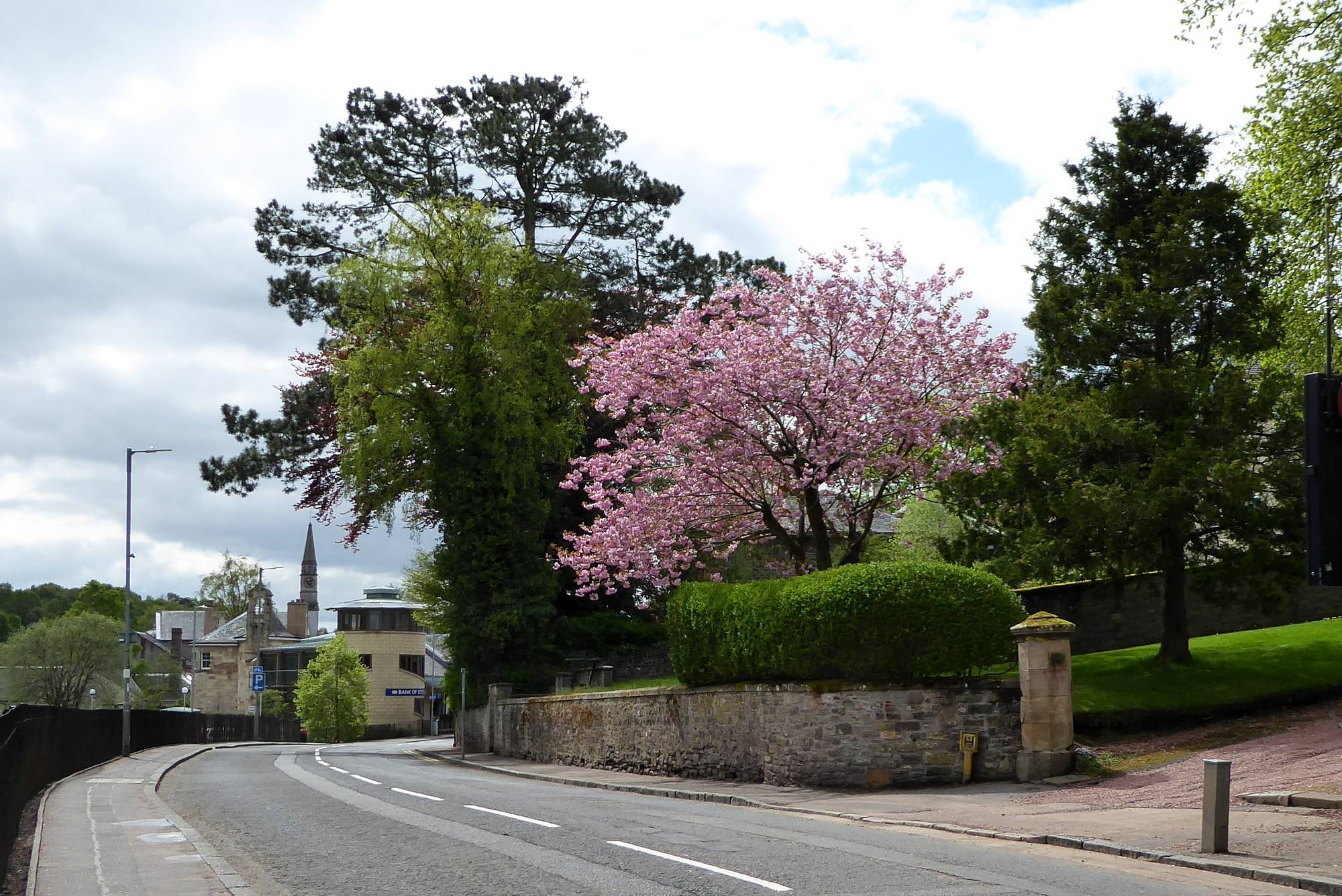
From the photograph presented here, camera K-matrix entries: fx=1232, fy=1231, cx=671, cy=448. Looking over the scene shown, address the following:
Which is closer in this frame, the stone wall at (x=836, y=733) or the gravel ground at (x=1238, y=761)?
the gravel ground at (x=1238, y=761)

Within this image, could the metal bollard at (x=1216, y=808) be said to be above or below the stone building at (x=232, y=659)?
above

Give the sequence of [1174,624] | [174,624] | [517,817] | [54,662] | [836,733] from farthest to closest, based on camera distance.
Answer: [174,624] → [54,662] → [1174,624] → [836,733] → [517,817]

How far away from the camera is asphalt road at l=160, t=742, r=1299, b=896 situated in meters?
9.66

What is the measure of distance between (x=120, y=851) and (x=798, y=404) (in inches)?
613

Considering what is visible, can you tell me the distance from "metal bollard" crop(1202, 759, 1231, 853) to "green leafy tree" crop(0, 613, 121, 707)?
91.4 meters

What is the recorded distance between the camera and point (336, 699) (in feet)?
275

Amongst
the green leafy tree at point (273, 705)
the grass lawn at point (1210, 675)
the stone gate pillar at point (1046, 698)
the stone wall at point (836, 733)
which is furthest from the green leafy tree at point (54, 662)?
the stone gate pillar at point (1046, 698)

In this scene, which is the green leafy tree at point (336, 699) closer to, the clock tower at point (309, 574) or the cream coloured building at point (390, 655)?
the cream coloured building at point (390, 655)

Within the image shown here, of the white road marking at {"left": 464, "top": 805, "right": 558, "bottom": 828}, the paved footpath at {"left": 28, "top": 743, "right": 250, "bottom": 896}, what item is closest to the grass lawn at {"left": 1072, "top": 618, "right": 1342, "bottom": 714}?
the white road marking at {"left": 464, "top": 805, "right": 558, "bottom": 828}

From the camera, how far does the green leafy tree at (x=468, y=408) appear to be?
36.7 meters

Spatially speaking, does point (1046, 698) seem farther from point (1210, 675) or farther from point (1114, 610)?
point (1114, 610)

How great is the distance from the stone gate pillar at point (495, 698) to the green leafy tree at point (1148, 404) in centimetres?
1624

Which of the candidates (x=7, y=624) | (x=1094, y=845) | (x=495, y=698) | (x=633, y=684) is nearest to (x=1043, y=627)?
(x=1094, y=845)

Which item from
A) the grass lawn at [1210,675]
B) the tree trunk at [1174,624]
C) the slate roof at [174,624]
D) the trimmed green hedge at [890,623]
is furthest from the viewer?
the slate roof at [174,624]
